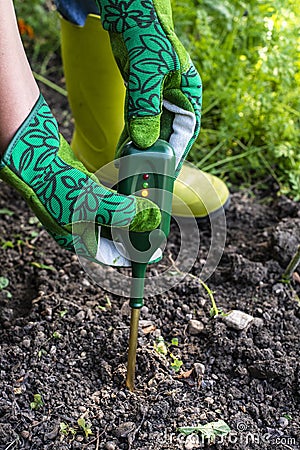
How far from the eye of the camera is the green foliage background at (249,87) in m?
1.91

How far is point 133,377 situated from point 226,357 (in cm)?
21

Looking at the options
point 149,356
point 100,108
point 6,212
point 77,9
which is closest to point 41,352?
point 149,356

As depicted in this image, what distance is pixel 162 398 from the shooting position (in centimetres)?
125

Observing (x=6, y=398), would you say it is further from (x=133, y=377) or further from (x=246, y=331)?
(x=246, y=331)

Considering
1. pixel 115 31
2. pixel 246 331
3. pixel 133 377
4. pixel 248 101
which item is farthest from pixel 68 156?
pixel 248 101

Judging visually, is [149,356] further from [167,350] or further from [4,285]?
[4,285]

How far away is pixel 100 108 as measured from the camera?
5.61 feet

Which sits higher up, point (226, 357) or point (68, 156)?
point (68, 156)

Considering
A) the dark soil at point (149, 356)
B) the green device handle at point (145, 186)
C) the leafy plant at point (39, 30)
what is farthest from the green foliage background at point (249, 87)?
the green device handle at point (145, 186)

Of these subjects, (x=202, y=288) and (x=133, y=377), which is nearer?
(x=133, y=377)

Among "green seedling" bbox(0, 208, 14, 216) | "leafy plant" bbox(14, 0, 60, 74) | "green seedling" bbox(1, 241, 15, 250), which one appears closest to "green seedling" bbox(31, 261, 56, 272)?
"green seedling" bbox(1, 241, 15, 250)

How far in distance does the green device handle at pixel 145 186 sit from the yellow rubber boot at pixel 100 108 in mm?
558

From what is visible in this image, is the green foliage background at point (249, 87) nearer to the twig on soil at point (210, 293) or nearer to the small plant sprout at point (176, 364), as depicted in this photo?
the twig on soil at point (210, 293)

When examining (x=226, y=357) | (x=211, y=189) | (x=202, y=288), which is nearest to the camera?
(x=226, y=357)
